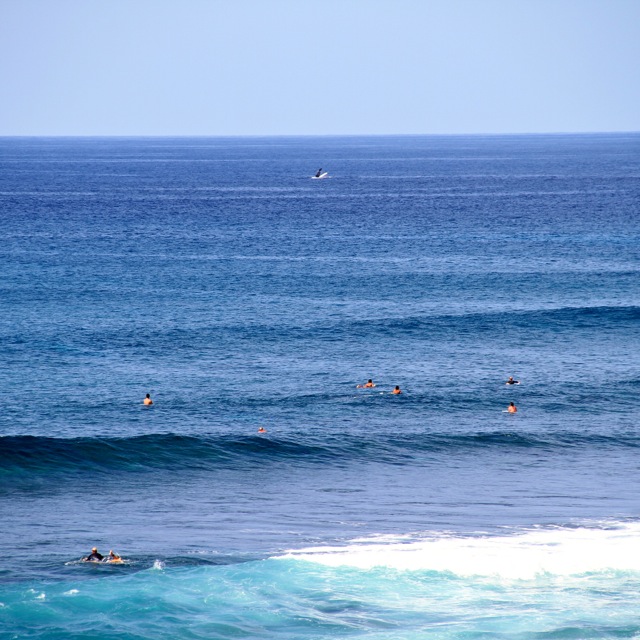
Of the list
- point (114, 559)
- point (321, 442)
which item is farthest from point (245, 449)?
point (114, 559)

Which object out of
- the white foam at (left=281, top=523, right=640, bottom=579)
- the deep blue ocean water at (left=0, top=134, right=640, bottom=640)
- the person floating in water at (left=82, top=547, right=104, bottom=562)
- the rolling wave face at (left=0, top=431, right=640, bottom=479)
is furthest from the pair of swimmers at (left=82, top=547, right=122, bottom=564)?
the rolling wave face at (left=0, top=431, right=640, bottom=479)

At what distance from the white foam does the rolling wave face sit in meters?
12.5

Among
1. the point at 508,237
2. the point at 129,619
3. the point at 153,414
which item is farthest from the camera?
the point at 508,237

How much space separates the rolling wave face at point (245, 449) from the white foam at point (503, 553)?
12.5m

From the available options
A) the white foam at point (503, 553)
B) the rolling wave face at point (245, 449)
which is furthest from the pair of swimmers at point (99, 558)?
the rolling wave face at point (245, 449)

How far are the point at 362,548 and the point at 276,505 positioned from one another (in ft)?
26.2

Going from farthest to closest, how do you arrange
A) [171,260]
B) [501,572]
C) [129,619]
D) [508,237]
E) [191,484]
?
[508,237] < [171,260] < [191,484] < [501,572] < [129,619]

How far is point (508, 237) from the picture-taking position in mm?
124562

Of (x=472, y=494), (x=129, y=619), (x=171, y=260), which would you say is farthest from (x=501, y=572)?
(x=171, y=260)

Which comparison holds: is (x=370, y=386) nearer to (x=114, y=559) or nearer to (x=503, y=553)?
(x=503, y=553)

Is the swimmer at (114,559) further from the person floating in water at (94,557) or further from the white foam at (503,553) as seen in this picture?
the white foam at (503,553)

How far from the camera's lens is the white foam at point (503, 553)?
3772cm

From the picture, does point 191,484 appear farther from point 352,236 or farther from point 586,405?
point 352,236

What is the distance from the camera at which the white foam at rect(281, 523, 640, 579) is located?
37.7m
